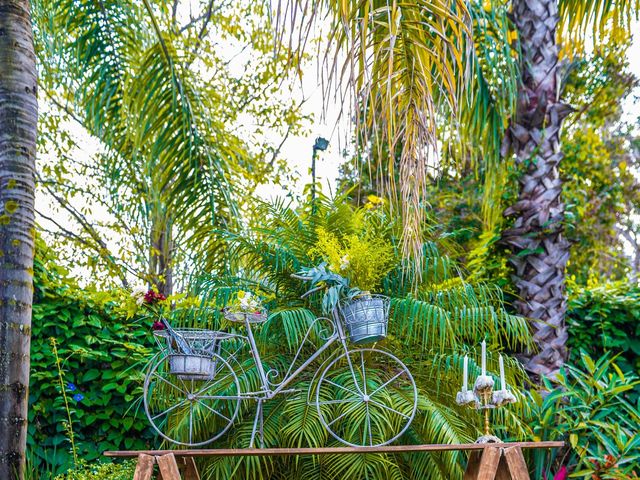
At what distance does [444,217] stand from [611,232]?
1.74 metres

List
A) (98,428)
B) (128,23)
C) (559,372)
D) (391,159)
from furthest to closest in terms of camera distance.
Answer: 1. (128,23)
2. (98,428)
3. (559,372)
4. (391,159)

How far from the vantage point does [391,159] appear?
226cm

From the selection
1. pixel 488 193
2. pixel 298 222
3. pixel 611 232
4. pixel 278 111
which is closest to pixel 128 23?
pixel 298 222

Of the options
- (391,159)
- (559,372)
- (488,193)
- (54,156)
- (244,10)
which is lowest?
(559,372)

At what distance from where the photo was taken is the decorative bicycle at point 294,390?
3229 mm

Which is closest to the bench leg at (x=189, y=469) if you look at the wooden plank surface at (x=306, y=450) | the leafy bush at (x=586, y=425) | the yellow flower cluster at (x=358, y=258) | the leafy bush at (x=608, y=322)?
the wooden plank surface at (x=306, y=450)

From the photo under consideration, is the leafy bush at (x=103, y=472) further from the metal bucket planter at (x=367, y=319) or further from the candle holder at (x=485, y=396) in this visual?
the candle holder at (x=485, y=396)

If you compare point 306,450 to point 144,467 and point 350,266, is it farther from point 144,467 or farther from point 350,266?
point 350,266

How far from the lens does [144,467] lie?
2.72 metres

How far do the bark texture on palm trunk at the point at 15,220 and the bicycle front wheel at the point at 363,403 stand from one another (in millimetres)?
1341

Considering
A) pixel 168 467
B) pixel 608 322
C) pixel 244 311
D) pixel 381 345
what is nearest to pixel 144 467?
pixel 168 467

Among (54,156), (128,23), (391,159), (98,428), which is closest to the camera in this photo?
(391,159)

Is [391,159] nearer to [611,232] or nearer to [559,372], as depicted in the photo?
[559,372]

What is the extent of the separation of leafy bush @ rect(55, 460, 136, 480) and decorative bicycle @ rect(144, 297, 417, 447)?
0.37 m
